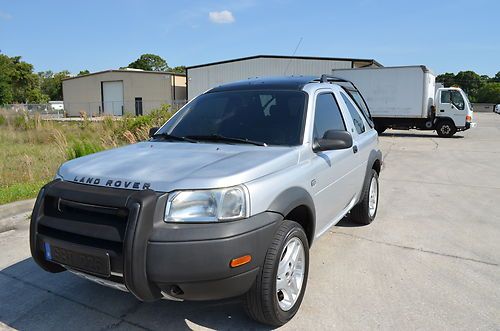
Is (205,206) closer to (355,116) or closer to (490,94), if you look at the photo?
(355,116)

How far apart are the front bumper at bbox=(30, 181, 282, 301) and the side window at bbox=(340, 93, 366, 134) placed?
2616mm

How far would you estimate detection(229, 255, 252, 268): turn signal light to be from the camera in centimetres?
242

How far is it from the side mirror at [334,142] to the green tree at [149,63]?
107736 mm

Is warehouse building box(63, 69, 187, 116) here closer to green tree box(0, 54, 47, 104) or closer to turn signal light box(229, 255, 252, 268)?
green tree box(0, 54, 47, 104)

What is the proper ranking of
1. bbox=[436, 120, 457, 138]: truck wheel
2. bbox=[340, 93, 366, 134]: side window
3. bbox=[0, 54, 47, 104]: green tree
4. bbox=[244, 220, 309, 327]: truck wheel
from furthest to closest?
bbox=[0, 54, 47, 104]: green tree
bbox=[436, 120, 457, 138]: truck wheel
bbox=[340, 93, 366, 134]: side window
bbox=[244, 220, 309, 327]: truck wheel

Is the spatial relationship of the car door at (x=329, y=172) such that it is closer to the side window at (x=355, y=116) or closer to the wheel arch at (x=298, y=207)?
the wheel arch at (x=298, y=207)

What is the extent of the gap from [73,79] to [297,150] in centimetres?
6154

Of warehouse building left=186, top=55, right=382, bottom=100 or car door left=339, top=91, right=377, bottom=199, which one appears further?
warehouse building left=186, top=55, right=382, bottom=100

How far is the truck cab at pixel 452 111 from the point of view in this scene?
2020cm

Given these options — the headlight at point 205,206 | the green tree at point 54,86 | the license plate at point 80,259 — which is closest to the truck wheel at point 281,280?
the headlight at point 205,206

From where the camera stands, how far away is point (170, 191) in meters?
2.48

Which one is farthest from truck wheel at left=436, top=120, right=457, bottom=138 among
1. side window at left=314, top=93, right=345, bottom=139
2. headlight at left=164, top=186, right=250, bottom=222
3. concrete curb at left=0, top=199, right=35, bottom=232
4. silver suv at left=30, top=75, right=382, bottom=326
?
headlight at left=164, top=186, right=250, bottom=222

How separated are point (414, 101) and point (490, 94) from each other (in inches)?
3179

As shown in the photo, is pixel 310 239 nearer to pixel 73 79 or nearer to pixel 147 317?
pixel 147 317
